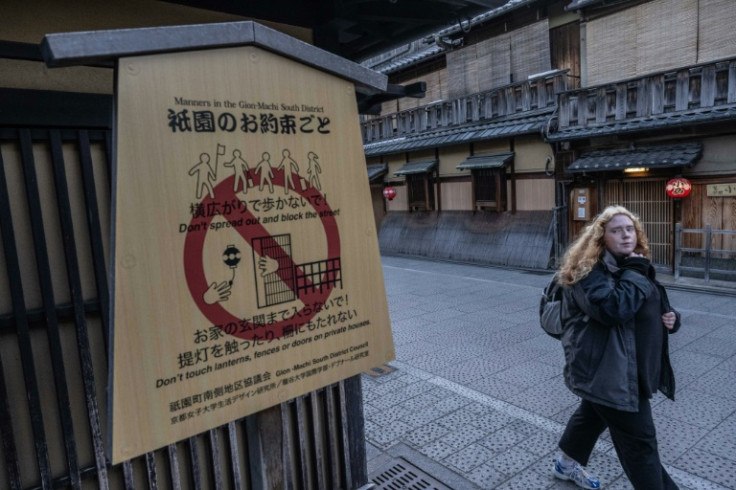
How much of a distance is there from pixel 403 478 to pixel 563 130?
11593 mm

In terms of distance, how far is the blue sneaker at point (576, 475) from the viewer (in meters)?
3.79

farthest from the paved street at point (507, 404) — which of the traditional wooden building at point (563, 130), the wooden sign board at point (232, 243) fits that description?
the traditional wooden building at point (563, 130)

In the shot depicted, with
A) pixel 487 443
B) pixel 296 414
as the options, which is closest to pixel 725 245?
pixel 487 443

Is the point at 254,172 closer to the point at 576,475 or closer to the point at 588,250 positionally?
the point at 588,250

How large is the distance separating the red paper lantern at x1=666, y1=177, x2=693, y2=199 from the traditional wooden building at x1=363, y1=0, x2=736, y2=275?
33 cm

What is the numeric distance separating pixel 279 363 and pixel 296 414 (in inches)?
62.5

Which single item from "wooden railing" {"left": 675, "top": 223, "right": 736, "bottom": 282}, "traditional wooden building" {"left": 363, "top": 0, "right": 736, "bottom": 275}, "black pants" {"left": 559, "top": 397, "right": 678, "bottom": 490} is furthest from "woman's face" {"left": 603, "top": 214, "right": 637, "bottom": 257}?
"wooden railing" {"left": 675, "top": 223, "right": 736, "bottom": 282}

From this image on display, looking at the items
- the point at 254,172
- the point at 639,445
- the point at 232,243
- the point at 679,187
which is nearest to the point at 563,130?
the point at 679,187

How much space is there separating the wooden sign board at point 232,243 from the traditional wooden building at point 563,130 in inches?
421

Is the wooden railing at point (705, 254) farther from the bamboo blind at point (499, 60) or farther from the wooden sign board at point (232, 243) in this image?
the wooden sign board at point (232, 243)

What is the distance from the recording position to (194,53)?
180cm

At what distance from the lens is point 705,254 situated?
10.7 metres

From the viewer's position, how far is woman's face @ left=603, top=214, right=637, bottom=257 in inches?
125

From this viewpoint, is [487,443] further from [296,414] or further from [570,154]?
[570,154]
